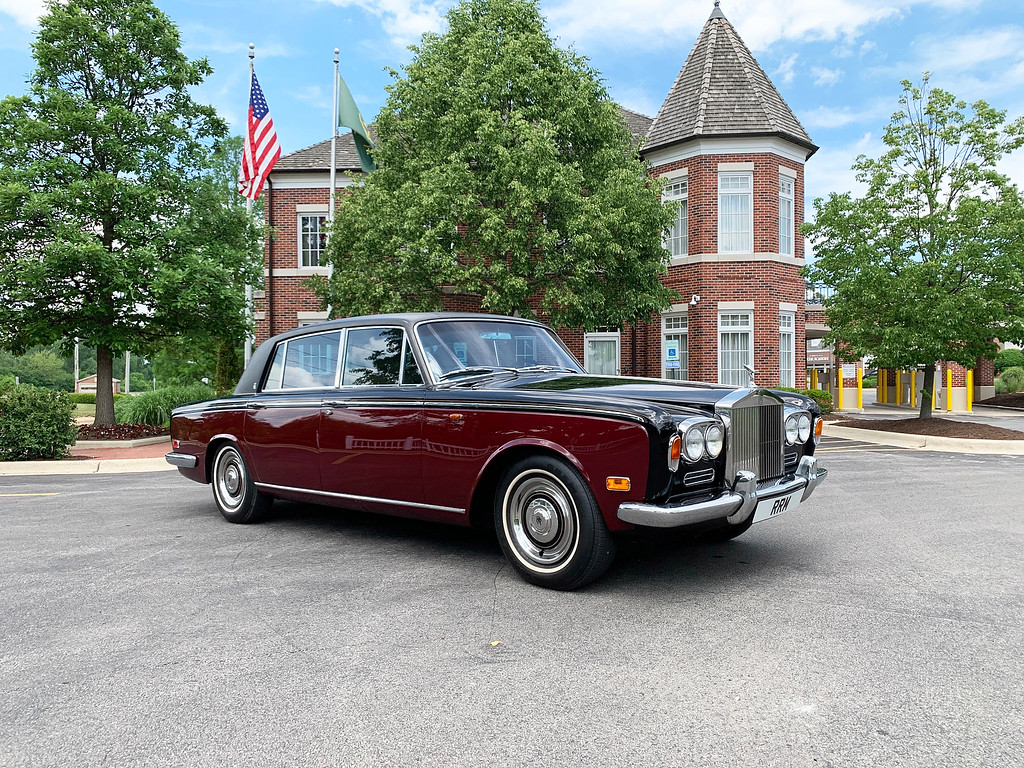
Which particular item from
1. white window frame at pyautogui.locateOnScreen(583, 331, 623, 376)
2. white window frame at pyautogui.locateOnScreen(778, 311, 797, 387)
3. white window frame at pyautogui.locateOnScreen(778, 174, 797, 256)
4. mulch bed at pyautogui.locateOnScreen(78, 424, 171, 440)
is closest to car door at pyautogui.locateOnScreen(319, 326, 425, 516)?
mulch bed at pyautogui.locateOnScreen(78, 424, 171, 440)

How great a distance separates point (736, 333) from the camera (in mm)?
19422

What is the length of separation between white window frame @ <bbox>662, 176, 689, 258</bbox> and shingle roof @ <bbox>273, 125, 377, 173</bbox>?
8909 mm

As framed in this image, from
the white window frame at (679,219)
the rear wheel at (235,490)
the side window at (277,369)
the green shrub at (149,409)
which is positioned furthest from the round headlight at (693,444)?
the white window frame at (679,219)

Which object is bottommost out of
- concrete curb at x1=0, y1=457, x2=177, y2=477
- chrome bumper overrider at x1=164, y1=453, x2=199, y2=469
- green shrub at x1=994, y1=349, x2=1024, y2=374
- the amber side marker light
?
concrete curb at x1=0, y1=457, x2=177, y2=477

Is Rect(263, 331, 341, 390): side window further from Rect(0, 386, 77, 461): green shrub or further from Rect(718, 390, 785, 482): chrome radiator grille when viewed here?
Rect(0, 386, 77, 461): green shrub

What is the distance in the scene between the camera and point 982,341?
49.8ft

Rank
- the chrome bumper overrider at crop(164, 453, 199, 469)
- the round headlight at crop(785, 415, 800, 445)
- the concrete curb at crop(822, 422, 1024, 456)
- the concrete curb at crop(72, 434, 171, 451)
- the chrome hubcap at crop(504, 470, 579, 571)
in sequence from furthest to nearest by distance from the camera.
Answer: the concrete curb at crop(72, 434, 171, 451), the concrete curb at crop(822, 422, 1024, 456), the chrome bumper overrider at crop(164, 453, 199, 469), the round headlight at crop(785, 415, 800, 445), the chrome hubcap at crop(504, 470, 579, 571)

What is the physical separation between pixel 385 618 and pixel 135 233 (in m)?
13.2

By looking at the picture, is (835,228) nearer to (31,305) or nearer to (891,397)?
(891,397)

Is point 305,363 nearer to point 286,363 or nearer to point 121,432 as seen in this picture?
point 286,363

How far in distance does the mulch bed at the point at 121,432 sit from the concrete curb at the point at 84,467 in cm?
330

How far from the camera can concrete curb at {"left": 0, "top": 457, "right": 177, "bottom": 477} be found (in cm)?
1102

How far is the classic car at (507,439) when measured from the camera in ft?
13.1

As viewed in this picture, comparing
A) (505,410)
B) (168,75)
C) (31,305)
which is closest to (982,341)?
(505,410)
